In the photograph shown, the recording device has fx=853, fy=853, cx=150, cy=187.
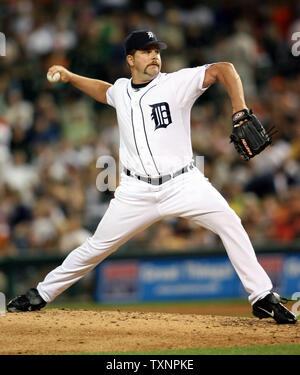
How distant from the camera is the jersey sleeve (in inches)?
232

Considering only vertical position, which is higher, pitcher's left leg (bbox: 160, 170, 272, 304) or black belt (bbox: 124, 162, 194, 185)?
black belt (bbox: 124, 162, 194, 185)

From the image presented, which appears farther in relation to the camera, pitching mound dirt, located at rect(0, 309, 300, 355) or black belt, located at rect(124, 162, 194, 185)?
black belt, located at rect(124, 162, 194, 185)

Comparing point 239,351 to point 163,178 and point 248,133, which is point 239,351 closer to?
point 163,178

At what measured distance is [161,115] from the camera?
5992 millimetres

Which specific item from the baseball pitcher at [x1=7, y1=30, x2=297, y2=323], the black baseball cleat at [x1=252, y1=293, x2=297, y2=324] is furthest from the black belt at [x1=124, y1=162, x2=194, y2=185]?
the black baseball cleat at [x1=252, y1=293, x2=297, y2=324]

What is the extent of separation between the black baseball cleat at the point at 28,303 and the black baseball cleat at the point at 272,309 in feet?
5.44

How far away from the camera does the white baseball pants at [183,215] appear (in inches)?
234

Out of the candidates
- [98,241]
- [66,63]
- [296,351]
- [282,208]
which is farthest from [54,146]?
[296,351]

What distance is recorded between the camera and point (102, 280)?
37.2 ft

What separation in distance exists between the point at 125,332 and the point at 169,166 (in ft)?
4.04

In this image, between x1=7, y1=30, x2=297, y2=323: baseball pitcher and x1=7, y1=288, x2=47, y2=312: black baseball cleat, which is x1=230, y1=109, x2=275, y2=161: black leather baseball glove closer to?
x1=7, y1=30, x2=297, y2=323: baseball pitcher

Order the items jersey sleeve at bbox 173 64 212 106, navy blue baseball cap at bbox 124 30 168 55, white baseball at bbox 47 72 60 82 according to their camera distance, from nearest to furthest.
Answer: jersey sleeve at bbox 173 64 212 106, navy blue baseball cap at bbox 124 30 168 55, white baseball at bbox 47 72 60 82

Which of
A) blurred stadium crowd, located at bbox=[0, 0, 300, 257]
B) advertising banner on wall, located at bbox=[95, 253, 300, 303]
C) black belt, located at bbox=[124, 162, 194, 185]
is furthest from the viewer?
blurred stadium crowd, located at bbox=[0, 0, 300, 257]

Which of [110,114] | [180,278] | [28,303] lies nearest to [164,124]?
[28,303]
